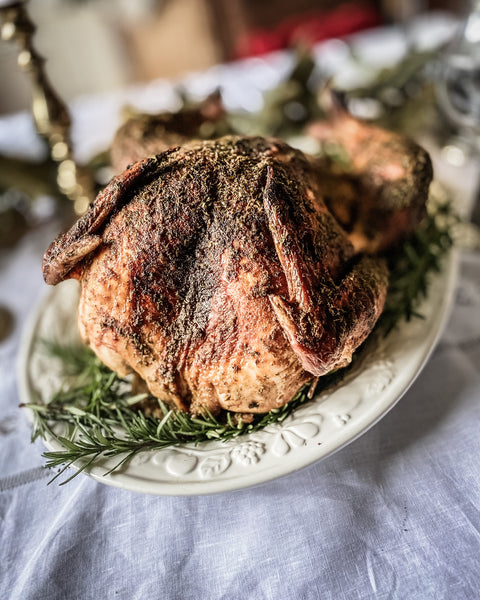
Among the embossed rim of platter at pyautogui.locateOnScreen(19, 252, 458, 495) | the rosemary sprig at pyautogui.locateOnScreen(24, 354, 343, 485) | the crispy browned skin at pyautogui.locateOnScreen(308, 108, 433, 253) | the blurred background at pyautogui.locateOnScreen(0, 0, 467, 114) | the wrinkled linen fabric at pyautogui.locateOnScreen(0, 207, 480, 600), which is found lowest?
the wrinkled linen fabric at pyautogui.locateOnScreen(0, 207, 480, 600)

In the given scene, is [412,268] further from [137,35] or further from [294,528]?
[137,35]

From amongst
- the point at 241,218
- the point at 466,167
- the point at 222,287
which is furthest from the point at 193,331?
the point at 466,167

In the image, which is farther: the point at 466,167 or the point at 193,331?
the point at 466,167

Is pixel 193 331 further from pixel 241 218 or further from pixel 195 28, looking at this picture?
pixel 195 28

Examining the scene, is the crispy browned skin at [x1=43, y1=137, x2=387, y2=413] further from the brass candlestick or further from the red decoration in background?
the red decoration in background

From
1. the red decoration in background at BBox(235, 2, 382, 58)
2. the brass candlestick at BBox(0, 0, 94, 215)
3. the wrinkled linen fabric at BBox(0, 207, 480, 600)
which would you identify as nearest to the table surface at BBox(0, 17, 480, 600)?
the wrinkled linen fabric at BBox(0, 207, 480, 600)
